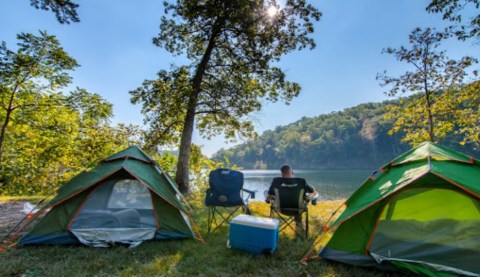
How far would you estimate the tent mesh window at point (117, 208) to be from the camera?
4.14 meters

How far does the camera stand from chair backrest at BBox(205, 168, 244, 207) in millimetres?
4668

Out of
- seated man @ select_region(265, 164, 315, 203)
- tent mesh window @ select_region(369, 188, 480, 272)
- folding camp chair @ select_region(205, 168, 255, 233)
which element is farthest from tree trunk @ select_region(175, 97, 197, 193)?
tent mesh window @ select_region(369, 188, 480, 272)

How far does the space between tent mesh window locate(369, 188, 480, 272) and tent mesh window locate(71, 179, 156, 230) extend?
3528 mm

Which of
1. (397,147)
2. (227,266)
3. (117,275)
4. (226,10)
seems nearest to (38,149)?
(226,10)

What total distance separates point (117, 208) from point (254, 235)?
2.67 meters

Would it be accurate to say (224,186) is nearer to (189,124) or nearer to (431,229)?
(431,229)

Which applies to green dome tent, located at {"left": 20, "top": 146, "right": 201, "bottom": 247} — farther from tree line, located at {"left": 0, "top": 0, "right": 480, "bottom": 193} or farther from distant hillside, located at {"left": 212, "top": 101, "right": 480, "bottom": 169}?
distant hillside, located at {"left": 212, "top": 101, "right": 480, "bottom": 169}

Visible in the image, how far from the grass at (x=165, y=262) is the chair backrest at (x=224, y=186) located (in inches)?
35.0

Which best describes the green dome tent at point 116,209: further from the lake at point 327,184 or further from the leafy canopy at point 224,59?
the leafy canopy at point 224,59

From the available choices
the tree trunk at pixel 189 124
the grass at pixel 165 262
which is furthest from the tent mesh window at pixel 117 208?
the tree trunk at pixel 189 124

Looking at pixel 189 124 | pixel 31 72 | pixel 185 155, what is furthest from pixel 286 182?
pixel 31 72

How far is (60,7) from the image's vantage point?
15.4ft

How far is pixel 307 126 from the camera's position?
96.0 m

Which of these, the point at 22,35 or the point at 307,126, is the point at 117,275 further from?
the point at 307,126
